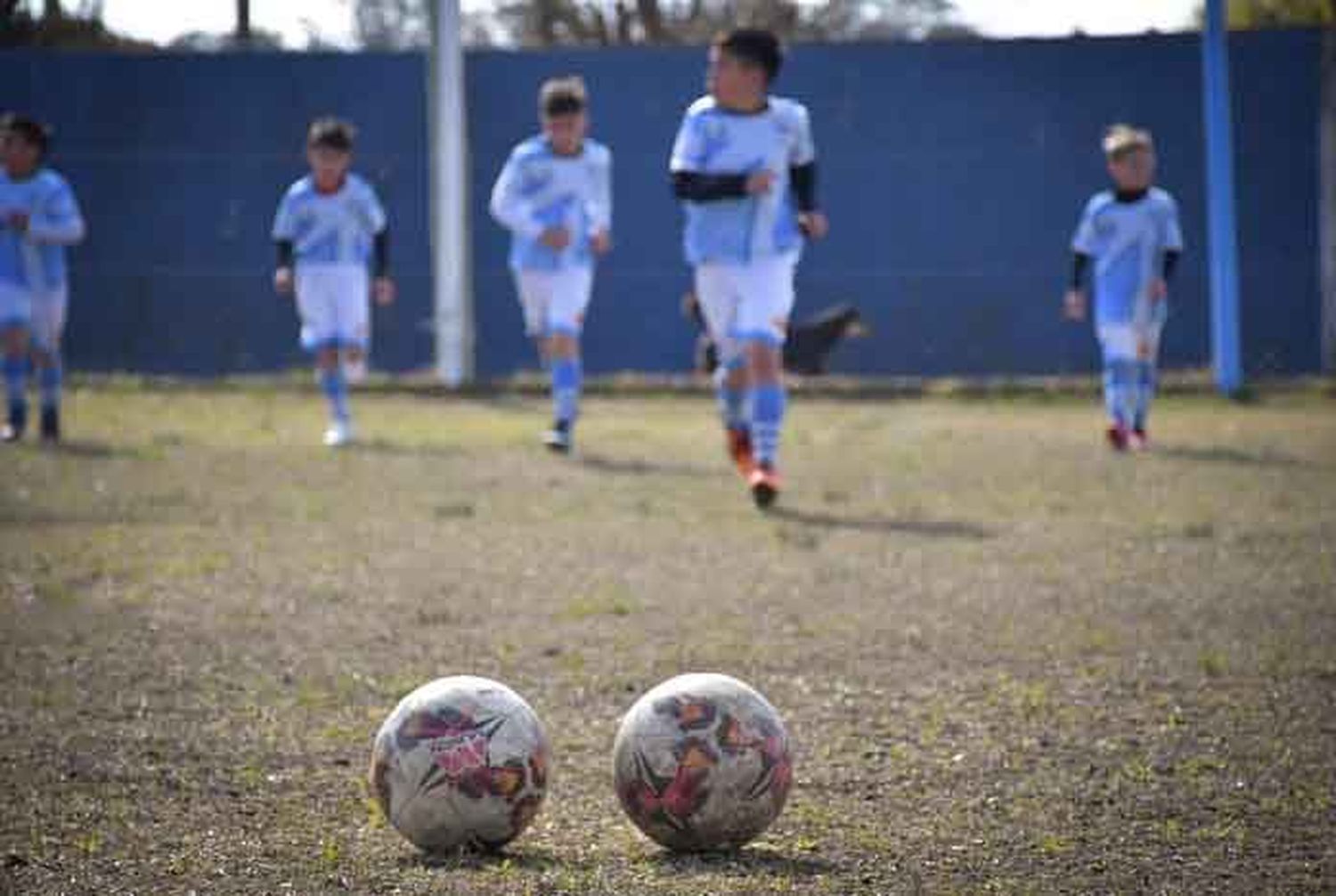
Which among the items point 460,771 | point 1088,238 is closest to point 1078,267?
point 1088,238

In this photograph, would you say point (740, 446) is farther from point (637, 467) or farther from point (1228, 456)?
point (1228, 456)

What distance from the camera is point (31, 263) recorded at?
15.0 metres

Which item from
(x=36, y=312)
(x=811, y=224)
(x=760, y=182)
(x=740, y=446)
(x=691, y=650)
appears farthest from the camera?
(x=36, y=312)

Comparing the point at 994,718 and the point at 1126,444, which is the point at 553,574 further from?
the point at 1126,444

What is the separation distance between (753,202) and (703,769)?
7.41 meters

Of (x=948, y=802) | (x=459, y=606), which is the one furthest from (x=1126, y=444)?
(x=948, y=802)

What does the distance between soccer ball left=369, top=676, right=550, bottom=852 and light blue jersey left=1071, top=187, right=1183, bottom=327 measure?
35.9 ft

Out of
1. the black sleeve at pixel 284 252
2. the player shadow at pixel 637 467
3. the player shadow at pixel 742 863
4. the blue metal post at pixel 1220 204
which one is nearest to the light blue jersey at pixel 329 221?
the black sleeve at pixel 284 252

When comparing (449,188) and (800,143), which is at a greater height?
(449,188)

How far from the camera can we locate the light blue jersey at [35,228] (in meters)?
14.8

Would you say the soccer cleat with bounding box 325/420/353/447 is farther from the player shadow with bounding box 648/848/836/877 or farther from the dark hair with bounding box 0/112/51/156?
the player shadow with bounding box 648/848/836/877

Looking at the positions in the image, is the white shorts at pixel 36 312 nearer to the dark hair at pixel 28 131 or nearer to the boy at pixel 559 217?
the dark hair at pixel 28 131

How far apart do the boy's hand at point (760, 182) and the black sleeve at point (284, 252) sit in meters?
4.84

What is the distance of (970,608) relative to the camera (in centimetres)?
818
